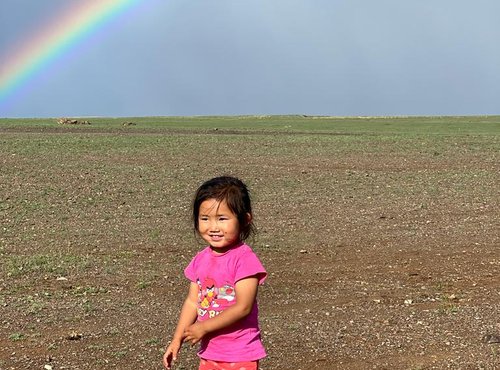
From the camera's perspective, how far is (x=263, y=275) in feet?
14.1

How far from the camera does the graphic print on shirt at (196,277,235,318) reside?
170 inches

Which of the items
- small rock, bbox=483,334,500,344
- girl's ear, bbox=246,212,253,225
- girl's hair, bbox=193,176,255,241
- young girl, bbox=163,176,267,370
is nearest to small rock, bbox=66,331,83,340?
young girl, bbox=163,176,267,370

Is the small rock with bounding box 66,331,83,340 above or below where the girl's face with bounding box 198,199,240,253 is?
below

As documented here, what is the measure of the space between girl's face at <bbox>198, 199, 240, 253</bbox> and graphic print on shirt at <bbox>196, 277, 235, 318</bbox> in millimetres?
201

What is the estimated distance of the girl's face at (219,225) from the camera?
4.33 metres

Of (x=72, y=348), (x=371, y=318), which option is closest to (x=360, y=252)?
(x=371, y=318)

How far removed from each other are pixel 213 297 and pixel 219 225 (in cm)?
41

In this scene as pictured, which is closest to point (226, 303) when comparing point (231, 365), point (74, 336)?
point (231, 365)

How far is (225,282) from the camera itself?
169 inches

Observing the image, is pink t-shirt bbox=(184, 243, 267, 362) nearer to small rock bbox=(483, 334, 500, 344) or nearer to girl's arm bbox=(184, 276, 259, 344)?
girl's arm bbox=(184, 276, 259, 344)

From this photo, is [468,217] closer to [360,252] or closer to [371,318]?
[360,252]

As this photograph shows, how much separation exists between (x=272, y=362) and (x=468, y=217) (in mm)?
10284

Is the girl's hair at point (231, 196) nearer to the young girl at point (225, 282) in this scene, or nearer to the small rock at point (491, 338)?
the young girl at point (225, 282)

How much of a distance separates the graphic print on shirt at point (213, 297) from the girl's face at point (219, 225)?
0.20 m
